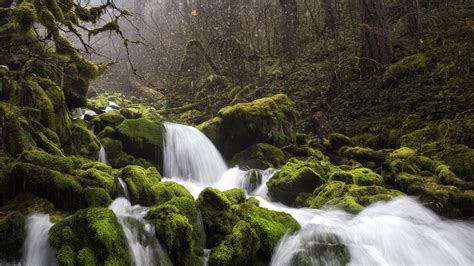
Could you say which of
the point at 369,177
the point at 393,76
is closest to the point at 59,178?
the point at 369,177

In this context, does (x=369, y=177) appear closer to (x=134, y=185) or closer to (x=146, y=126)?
(x=134, y=185)

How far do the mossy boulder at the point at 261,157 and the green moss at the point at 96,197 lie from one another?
5413 mm

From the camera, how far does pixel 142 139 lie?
9992 millimetres

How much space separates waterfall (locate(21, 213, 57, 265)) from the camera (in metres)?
4.01

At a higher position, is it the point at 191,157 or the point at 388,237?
the point at 191,157

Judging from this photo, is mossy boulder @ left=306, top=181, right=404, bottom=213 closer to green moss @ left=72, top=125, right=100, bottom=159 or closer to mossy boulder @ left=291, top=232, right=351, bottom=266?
mossy boulder @ left=291, top=232, right=351, bottom=266

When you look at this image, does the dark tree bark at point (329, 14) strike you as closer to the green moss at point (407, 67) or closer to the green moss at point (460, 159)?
the green moss at point (407, 67)

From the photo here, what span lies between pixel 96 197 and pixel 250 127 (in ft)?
20.7

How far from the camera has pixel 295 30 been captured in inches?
674

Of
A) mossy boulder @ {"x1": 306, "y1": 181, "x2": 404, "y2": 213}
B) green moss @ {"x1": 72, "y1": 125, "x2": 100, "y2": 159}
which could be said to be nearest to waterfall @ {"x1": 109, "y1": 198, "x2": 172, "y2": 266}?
mossy boulder @ {"x1": 306, "y1": 181, "x2": 404, "y2": 213}

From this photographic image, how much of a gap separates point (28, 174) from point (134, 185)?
163 cm

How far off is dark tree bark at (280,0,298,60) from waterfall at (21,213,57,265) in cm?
1438

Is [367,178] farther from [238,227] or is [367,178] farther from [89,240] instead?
[89,240]

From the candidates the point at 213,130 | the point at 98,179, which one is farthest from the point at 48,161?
the point at 213,130
